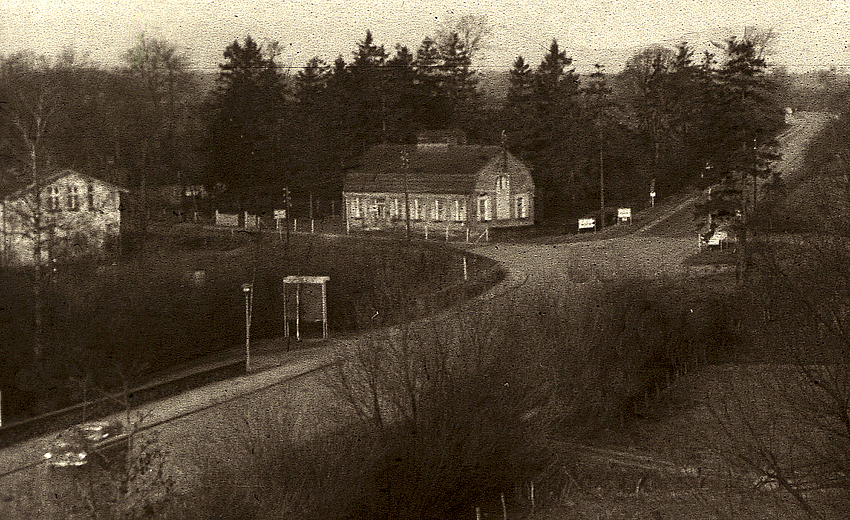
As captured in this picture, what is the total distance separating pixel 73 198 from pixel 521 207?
10.8m

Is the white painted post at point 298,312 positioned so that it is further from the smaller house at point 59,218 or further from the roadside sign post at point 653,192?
the roadside sign post at point 653,192

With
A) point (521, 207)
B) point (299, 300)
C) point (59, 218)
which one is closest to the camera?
point (59, 218)

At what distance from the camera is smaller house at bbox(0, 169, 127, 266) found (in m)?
12.6

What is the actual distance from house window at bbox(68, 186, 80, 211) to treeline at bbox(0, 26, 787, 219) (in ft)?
6.51

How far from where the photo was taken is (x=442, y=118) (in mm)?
22812

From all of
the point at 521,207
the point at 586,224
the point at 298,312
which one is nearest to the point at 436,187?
the point at 521,207

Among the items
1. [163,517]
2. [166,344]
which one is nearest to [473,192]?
[166,344]

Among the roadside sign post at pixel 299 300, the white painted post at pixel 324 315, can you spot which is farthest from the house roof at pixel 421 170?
the white painted post at pixel 324 315

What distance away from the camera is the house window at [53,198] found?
1304cm

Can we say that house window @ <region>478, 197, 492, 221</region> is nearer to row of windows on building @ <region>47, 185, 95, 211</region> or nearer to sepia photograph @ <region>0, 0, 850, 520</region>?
sepia photograph @ <region>0, 0, 850, 520</region>

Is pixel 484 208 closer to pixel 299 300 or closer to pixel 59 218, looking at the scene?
pixel 299 300

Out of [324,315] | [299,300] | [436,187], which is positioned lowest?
[324,315]

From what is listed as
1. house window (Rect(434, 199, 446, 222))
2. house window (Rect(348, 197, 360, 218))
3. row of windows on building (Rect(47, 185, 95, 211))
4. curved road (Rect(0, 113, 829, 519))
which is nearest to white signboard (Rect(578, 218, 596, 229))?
curved road (Rect(0, 113, 829, 519))

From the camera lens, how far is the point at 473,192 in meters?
21.4
